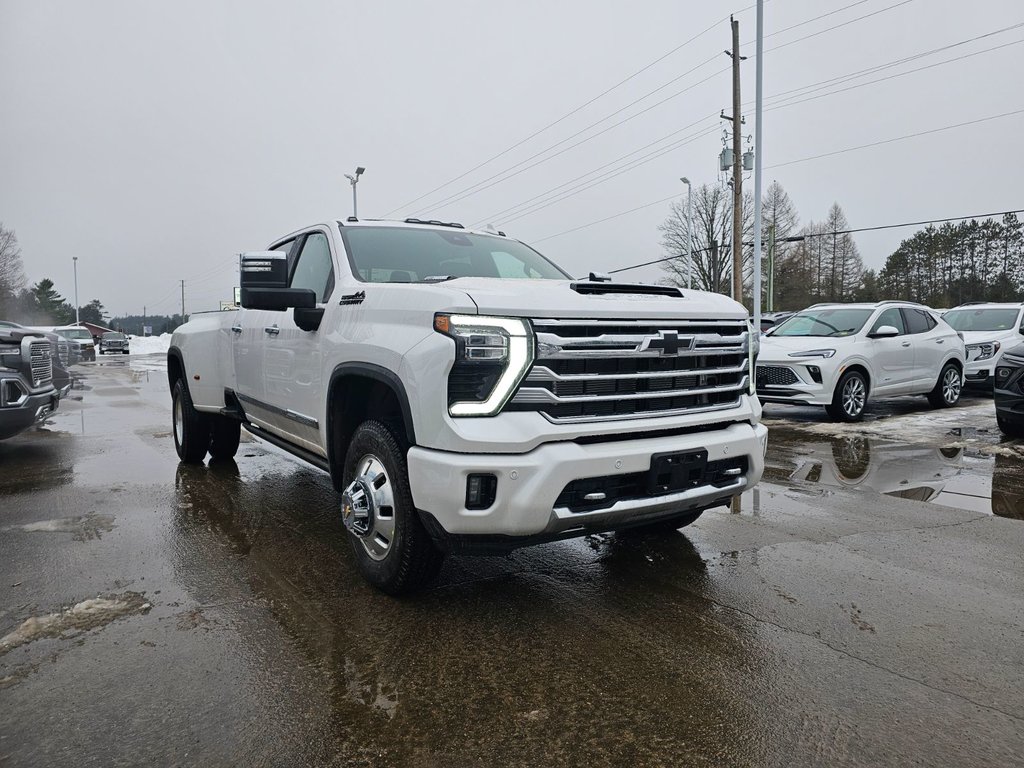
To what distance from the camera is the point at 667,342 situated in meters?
3.46

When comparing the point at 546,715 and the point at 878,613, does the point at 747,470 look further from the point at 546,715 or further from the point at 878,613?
the point at 546,715

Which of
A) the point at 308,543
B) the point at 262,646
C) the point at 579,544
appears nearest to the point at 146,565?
the point at 308,543

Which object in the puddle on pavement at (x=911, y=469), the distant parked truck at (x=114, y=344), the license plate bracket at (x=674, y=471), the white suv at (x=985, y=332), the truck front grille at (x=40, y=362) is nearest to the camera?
the license plate bracket at (x=674, y=471)

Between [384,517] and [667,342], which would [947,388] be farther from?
[384,517]

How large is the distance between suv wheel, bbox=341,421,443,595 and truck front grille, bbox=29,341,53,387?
216 inches

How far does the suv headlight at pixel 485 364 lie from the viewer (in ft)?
9.96

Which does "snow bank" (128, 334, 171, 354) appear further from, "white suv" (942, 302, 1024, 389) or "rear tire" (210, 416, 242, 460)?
"white suv" (942, 302, 1024, 389)

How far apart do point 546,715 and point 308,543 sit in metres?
2.42

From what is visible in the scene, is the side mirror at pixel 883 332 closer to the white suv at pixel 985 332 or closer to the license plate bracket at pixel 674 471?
the white suv at pixel 985 332

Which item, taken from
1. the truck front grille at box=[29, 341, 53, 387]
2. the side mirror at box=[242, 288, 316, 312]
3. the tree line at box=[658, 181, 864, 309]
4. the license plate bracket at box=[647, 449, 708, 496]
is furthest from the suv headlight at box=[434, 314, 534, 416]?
the tree line at box=[658, 181, 864, 309]

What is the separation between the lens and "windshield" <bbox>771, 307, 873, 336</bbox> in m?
10.7

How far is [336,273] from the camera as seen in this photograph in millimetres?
4375

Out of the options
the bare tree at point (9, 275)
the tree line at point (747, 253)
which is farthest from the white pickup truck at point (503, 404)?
the bare tree at point (9, 275)

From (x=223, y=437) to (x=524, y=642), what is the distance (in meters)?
4.92
